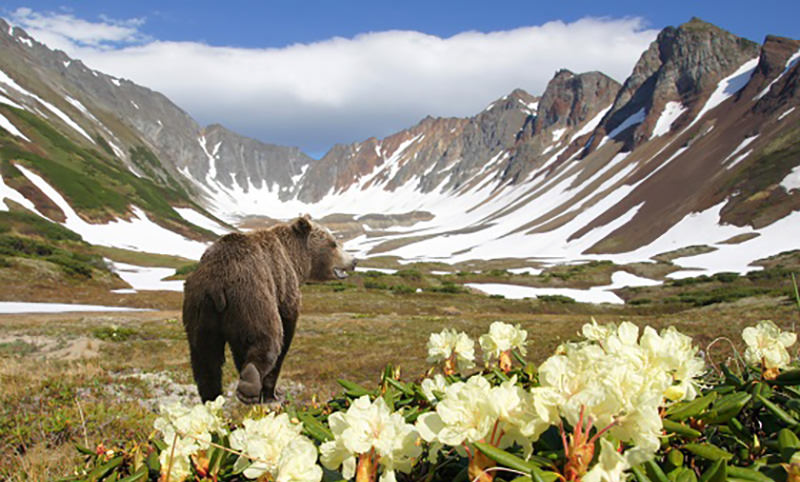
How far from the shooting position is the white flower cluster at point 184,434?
62.7 inches

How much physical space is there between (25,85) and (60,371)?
126m

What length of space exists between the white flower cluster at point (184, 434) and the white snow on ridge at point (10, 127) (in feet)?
315

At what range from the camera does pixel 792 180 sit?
56219 millimetres

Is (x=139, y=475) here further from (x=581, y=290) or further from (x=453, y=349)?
(x=581, y=290)

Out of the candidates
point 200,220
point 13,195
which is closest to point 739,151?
point 200,220

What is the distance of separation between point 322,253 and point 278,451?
5587mm

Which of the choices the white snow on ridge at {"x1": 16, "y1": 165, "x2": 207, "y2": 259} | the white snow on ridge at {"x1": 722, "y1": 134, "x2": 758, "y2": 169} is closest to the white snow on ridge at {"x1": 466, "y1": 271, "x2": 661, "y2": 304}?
the white snow on ridge at {"x1": 722, "y1": 134, "x2": 758, "y2": 169}

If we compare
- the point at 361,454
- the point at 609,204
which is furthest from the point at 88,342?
the point at 609,204

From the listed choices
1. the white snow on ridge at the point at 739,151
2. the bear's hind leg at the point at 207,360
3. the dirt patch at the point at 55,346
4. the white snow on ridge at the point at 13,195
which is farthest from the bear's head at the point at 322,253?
the white snow on ridge at the point at 739,151

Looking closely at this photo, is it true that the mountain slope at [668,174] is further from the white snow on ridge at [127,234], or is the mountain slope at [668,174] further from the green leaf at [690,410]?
the green leaf at [690,410]

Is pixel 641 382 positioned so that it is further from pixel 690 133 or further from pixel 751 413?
pixel 690 133

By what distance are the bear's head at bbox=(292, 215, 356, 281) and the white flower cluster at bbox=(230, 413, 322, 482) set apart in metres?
5.31

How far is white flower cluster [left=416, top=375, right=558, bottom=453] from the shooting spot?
1.19 metres

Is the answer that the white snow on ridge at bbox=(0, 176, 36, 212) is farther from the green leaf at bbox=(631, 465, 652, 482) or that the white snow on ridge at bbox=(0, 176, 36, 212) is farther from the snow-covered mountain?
the green leaf at bbox=(631, 465, 652, 482)
